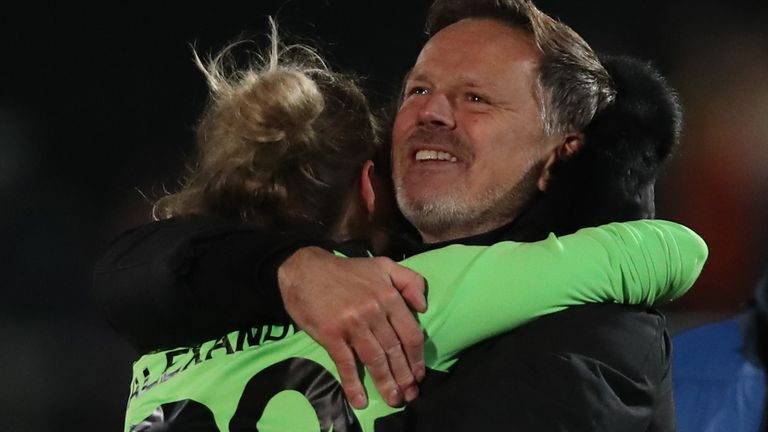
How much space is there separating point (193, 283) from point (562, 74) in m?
0.62

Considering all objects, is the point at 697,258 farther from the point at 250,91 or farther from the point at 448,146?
the point at 250,91

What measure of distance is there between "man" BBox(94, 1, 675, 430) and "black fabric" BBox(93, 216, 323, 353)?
3cm

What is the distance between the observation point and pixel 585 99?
4.95 feet

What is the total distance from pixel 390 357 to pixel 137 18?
2.48 meters

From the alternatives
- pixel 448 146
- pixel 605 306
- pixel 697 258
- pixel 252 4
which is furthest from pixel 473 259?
pixel 252 4

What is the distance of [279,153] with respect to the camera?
4.34 ft

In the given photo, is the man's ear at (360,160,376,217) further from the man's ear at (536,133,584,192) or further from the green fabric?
the green fabric

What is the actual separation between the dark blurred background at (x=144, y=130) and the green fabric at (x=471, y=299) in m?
1.91

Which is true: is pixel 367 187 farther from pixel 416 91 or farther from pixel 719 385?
pixel 719 385

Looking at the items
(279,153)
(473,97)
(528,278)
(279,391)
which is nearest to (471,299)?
(528,278)

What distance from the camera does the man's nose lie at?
4.79ft

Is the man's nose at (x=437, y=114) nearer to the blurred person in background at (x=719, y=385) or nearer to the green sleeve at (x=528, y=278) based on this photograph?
the green sleeve at (x=528, y=278)

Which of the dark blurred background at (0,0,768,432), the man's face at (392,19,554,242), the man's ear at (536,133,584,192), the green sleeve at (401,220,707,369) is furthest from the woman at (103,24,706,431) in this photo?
the dark blurred background at (0,0,768,432)

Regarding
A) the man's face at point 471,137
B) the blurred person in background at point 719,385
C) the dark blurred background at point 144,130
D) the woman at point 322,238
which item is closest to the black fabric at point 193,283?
the woman at point 322,238
